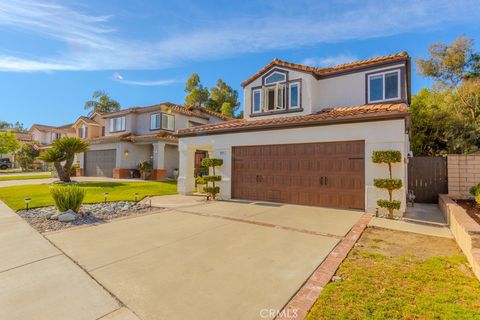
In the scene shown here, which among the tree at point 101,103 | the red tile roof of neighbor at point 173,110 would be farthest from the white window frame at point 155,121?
the tree at point 101,103

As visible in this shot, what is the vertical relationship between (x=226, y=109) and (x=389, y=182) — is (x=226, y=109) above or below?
above

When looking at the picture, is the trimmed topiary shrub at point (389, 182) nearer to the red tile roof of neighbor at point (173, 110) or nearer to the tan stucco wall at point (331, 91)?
the tan stucco wall at point (331, 91)

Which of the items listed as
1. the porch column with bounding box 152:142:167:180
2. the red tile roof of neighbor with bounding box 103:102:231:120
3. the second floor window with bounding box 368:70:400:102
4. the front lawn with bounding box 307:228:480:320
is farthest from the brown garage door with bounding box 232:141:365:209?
the red tile roof of neighbor with bounding box 103:102:231:120

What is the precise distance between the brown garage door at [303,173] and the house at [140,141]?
38.5 feet

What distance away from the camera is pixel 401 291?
136 inches

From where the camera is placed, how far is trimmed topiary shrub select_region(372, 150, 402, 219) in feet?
26.6

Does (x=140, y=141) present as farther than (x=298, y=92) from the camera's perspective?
Yes

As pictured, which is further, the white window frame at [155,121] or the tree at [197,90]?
the tree at [197,90]

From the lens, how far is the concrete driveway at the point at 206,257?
328cm

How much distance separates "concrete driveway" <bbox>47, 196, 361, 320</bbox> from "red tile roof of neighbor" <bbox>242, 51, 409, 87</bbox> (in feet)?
24.8

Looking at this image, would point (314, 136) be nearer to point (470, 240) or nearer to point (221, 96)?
point (470, 240)

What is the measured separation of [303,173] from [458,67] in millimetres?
17478

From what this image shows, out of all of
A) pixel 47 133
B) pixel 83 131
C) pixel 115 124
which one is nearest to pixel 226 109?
pixel 115 124

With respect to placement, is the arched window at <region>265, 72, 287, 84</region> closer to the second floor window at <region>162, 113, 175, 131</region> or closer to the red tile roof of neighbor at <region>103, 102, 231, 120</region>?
the red tile roof of neighbor at <region>103, 102, 231, 120</region>
